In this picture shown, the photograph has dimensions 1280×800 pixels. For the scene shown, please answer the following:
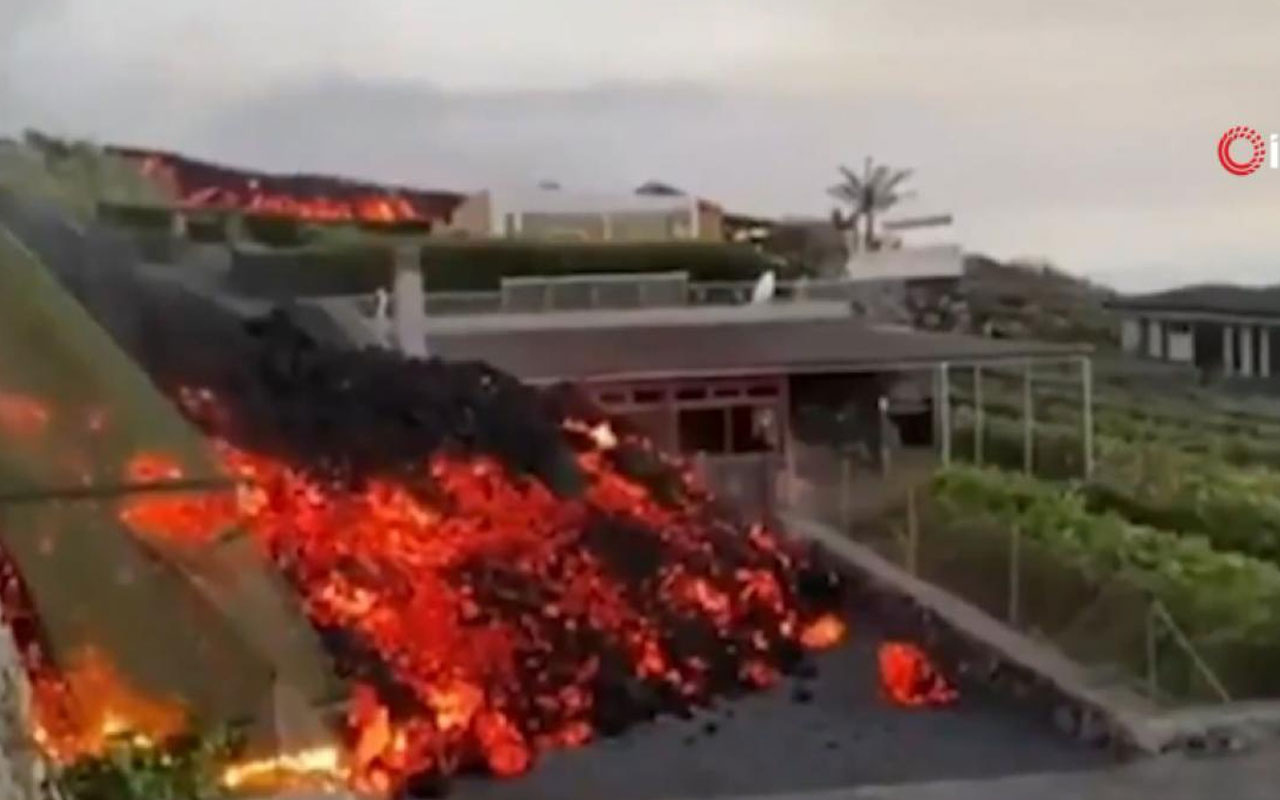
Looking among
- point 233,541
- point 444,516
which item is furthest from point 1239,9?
A: point 233,541

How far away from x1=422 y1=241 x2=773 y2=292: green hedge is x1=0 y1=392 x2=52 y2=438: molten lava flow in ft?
1.93

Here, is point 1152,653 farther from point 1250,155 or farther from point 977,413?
point 1250,155

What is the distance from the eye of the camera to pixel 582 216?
3.57m

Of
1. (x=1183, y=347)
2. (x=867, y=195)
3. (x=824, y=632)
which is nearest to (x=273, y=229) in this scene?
Result: (x=867, y=195)

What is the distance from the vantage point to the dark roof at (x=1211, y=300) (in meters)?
3.76

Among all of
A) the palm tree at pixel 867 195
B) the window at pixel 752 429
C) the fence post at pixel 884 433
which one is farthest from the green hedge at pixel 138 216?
the fence post at pixel 884 433

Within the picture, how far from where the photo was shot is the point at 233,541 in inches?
135

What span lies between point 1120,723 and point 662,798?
0.71 meters

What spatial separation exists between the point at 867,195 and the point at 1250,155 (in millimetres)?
613

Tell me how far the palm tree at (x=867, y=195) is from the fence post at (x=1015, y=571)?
0.54 m

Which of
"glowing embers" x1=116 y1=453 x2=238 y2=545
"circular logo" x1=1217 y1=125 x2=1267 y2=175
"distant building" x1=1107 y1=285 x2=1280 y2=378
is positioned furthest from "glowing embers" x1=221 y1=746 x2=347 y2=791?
"circular logo" x1=1217 y1=125 x2=1267 y2=175

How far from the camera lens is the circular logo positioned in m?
3.72

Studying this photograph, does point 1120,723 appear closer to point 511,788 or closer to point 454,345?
point 511,788

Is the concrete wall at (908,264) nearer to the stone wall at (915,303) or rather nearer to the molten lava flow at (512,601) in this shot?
the stone wall at (915,303)
